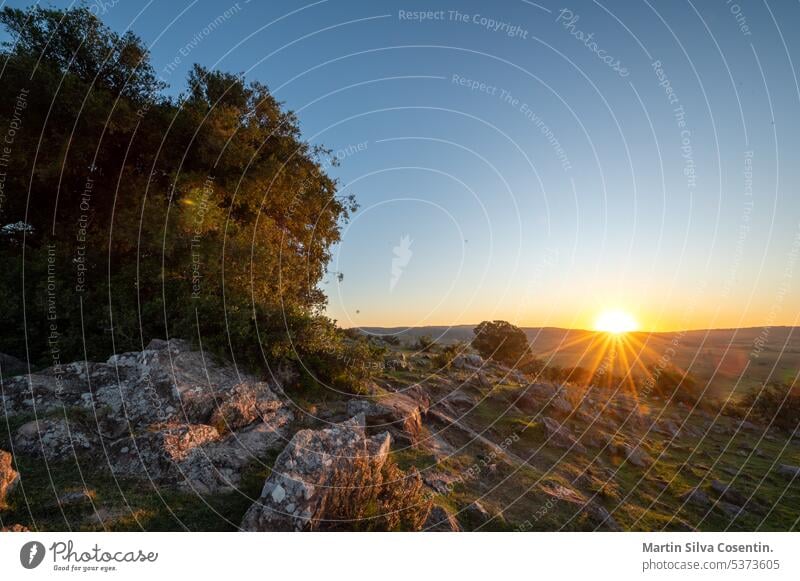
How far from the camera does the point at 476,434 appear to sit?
17.8 meters

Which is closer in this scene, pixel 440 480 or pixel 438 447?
pixel 440 480

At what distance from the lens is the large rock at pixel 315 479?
7.52 meters

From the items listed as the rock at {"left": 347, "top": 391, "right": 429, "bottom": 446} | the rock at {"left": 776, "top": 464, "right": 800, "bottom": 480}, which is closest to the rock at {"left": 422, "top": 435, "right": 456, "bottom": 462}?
the rock at {"left": 347, "top": 391, "right": 429, "bottom": 446}

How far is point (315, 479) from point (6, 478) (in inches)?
227

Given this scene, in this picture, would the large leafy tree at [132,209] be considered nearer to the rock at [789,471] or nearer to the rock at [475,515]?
the rock at [475,515]

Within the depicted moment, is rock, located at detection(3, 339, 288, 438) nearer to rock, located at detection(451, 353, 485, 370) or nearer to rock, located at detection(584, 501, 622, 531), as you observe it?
rock, located at detection(584, 501, 622, 531)

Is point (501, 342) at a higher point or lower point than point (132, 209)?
lower

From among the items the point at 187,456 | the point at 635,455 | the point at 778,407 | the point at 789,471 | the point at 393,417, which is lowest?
the point at 789,471

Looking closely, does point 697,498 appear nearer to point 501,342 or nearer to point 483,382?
point 483,382

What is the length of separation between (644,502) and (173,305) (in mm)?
21391

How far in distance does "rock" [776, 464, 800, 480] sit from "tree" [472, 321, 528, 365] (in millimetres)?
21648

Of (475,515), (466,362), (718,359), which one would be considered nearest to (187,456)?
(475,515)

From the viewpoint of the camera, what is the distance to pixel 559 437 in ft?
63.7

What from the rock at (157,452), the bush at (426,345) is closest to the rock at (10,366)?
the rock at (157,452)
